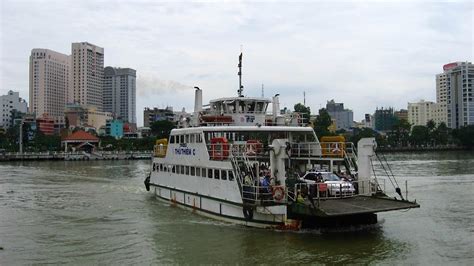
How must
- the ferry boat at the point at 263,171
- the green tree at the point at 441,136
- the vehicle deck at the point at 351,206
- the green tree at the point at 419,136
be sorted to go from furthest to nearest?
the green tree at the point at 441,136 → the green tree at the point at 419,136 → the ferry boat at the point at 263,171 → the vehicle deck at the point at 351,206

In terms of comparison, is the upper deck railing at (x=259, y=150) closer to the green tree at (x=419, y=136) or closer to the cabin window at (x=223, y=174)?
the cabin window at (x=223, y=174)

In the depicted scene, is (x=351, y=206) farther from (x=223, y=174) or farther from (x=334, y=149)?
(x=223, y=174)

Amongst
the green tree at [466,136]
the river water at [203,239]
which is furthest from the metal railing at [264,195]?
the green tree at [466,136]

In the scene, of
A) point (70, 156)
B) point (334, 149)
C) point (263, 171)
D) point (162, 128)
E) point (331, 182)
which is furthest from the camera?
point (162, 128)

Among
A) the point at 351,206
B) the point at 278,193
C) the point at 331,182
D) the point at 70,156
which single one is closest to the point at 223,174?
the point at 278,193

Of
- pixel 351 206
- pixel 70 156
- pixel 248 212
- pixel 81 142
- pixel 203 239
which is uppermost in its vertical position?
pixel 81 142

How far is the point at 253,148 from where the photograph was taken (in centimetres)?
2402

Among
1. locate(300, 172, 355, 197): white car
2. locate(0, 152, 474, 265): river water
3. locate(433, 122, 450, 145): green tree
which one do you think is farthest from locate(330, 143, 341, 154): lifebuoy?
locate(433, 122, 450, 145): green tree

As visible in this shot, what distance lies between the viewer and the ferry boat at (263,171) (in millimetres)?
20172

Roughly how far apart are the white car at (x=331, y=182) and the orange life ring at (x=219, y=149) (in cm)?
372

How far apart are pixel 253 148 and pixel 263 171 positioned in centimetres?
162

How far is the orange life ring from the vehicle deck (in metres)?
4.82

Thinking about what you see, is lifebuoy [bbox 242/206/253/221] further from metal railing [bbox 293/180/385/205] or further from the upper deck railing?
the upper deck railing

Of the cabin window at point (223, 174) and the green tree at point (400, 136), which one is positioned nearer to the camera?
the cabin window at point (223, 174)
